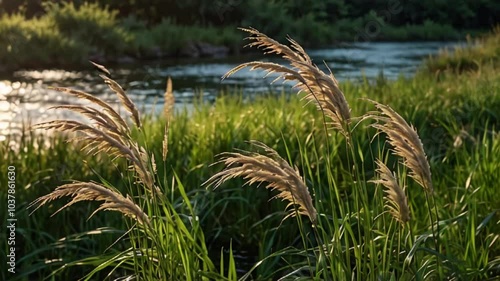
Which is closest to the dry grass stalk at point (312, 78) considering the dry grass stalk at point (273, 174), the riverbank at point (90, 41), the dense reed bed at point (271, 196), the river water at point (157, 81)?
the dense reed bed at point (271, 196)

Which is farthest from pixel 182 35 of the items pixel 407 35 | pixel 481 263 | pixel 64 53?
pixel 481 263

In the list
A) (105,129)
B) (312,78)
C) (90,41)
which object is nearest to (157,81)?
(90,41)

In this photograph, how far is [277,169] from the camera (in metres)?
1.59

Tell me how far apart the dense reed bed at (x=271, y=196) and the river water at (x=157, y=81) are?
3.23m

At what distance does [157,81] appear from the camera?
48.2 feet

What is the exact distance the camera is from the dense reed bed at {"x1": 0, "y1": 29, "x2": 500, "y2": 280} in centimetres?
173

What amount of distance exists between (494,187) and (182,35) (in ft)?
66.8

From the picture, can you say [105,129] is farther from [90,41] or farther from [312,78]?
[90,41]

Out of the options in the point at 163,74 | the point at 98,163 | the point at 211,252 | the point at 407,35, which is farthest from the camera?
the point at 407,35

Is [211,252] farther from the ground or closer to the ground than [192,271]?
closer to the ground

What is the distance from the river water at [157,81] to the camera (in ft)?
34.7

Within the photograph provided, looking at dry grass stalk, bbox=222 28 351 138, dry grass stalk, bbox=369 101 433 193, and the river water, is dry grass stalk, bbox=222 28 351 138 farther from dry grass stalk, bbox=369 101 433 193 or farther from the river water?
the river water

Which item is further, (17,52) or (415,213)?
(17,52)

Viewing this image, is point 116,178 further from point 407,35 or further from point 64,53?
point 407,35
